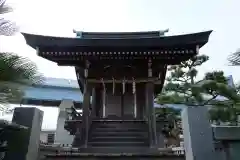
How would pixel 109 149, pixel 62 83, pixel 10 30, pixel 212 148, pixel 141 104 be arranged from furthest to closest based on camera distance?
pixel 62 83, pixel 141 104, pixel 109 149, pixel 212 148, pixel 10 30

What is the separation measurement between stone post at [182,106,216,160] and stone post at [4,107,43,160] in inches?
115

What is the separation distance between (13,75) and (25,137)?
1.55 metres

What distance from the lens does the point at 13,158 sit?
13.6 feet

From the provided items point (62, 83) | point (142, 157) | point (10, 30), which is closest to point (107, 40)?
point (142, 157)

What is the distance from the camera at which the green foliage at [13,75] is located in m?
3.17

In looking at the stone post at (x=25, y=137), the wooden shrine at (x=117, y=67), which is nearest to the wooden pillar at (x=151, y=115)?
the wooden shrine at (x=117, y=67)

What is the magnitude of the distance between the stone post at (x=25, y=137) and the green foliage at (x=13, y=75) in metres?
1.08

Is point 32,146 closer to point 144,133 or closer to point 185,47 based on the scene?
point 144,133

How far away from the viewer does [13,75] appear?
10.6 ft

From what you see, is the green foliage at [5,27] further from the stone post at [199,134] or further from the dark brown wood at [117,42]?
the dark brown wood at [117,42]

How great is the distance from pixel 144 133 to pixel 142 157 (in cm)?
292

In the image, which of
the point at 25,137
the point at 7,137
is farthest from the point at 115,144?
the point at 7,137

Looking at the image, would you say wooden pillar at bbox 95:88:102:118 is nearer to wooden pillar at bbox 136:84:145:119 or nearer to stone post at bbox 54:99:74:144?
wooden pillar at bbox 136:84:145:119

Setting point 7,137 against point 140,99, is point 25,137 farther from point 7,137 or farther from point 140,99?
point 140,99
